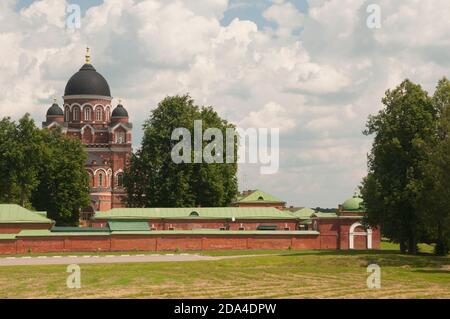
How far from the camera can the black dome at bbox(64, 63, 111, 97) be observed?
108 meters

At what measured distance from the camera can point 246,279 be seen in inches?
1417

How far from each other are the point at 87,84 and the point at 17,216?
156 ft

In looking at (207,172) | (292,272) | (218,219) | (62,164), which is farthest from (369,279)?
(62,164)

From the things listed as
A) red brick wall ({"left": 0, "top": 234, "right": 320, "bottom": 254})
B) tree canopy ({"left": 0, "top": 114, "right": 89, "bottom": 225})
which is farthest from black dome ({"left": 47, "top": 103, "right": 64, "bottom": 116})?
red brick wall ({"left": 0, "top": 234, "right": 320, "bottom": 254})

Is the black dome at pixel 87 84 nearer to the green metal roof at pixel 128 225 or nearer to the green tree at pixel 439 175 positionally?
the green metal roof at pixel 128 225

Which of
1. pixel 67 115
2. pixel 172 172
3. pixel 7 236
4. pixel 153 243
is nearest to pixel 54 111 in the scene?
pixel 67 115

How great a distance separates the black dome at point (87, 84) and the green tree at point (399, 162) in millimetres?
59957

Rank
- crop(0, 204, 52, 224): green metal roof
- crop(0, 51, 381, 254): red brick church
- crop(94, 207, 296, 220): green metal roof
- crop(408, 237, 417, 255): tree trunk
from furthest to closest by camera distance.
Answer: crop(94, 207, 296, 220): green metal roof, crop(0, 204, 52, 224): green metal roof, crop(0, 51, 381, 254): red brick church, crop(408, 237, 417, 255): tree trunk

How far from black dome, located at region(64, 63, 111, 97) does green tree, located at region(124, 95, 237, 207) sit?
2915cm

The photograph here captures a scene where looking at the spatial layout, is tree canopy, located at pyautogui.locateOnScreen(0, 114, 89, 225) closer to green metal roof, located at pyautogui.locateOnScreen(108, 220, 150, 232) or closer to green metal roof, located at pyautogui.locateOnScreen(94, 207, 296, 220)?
green metal roof, located at pyautogui.locateOnScreen(94, 207, 296, 220)

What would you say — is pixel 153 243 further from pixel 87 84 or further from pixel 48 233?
pixel 87 84
